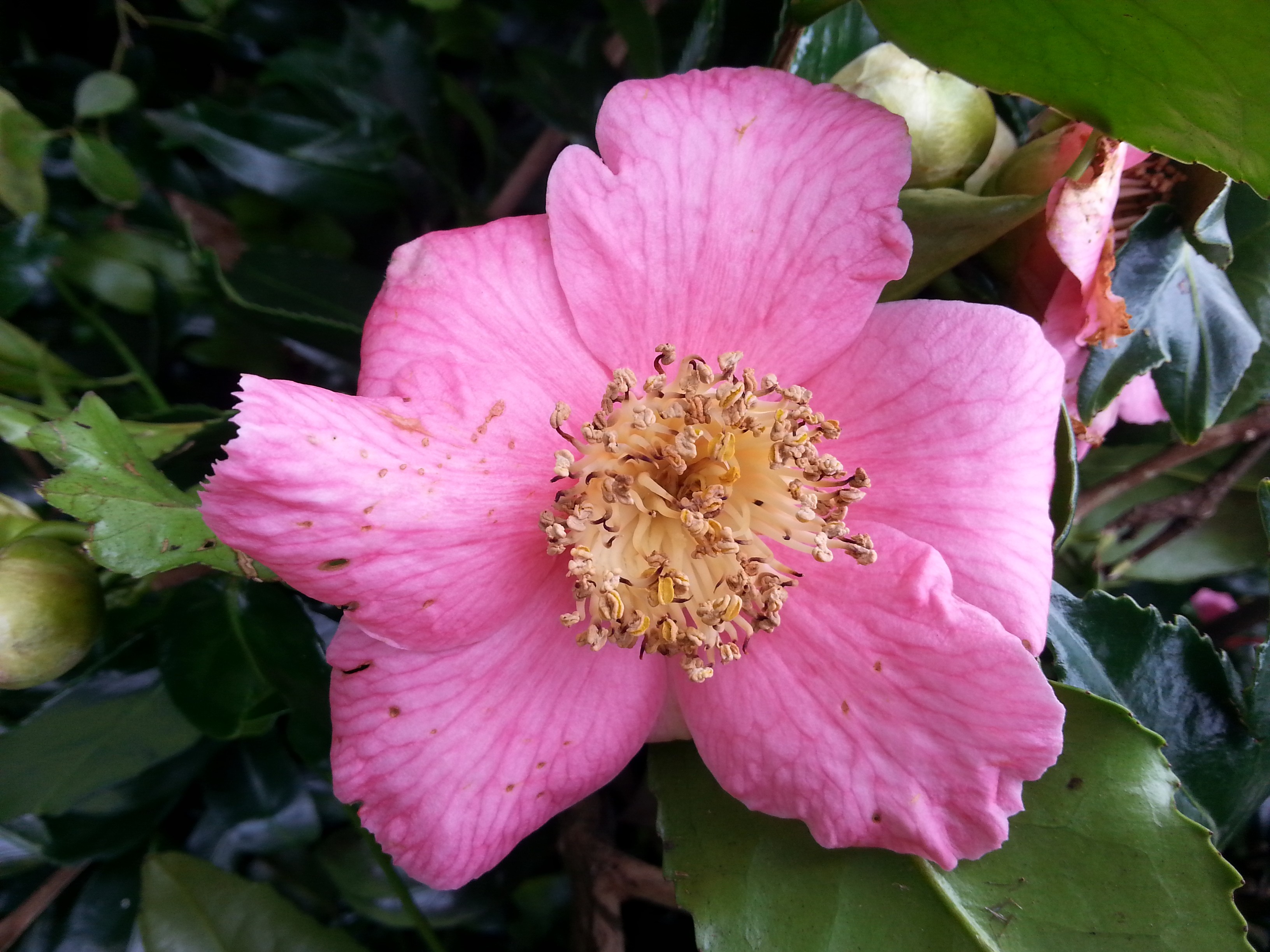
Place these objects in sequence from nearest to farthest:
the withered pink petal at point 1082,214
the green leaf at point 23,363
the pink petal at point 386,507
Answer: the pink petal at point 386,507, the withered pink petal at point 1082,214, the green leaf at point 23,363

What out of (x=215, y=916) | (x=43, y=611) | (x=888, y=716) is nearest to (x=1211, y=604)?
(x=888, y=716)

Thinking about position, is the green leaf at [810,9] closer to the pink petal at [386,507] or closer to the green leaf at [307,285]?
the pink petal at [386,507]

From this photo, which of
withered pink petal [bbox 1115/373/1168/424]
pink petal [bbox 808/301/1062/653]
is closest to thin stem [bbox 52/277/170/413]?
pink petal [bbox 808/301/1062/653]

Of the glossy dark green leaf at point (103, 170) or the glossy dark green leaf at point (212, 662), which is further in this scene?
the glossy dark green leaf at point (103, 170)

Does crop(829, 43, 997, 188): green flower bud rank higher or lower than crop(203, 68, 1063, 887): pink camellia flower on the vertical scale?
higher

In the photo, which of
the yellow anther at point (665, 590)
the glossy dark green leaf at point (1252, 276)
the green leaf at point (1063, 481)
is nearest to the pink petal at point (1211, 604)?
the glossy dark green leaf at point (1252, 276)

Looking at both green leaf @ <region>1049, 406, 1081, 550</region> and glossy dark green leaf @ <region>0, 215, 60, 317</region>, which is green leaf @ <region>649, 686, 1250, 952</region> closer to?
green leaf @ <region>1049, 406, 1081, 550</region>
